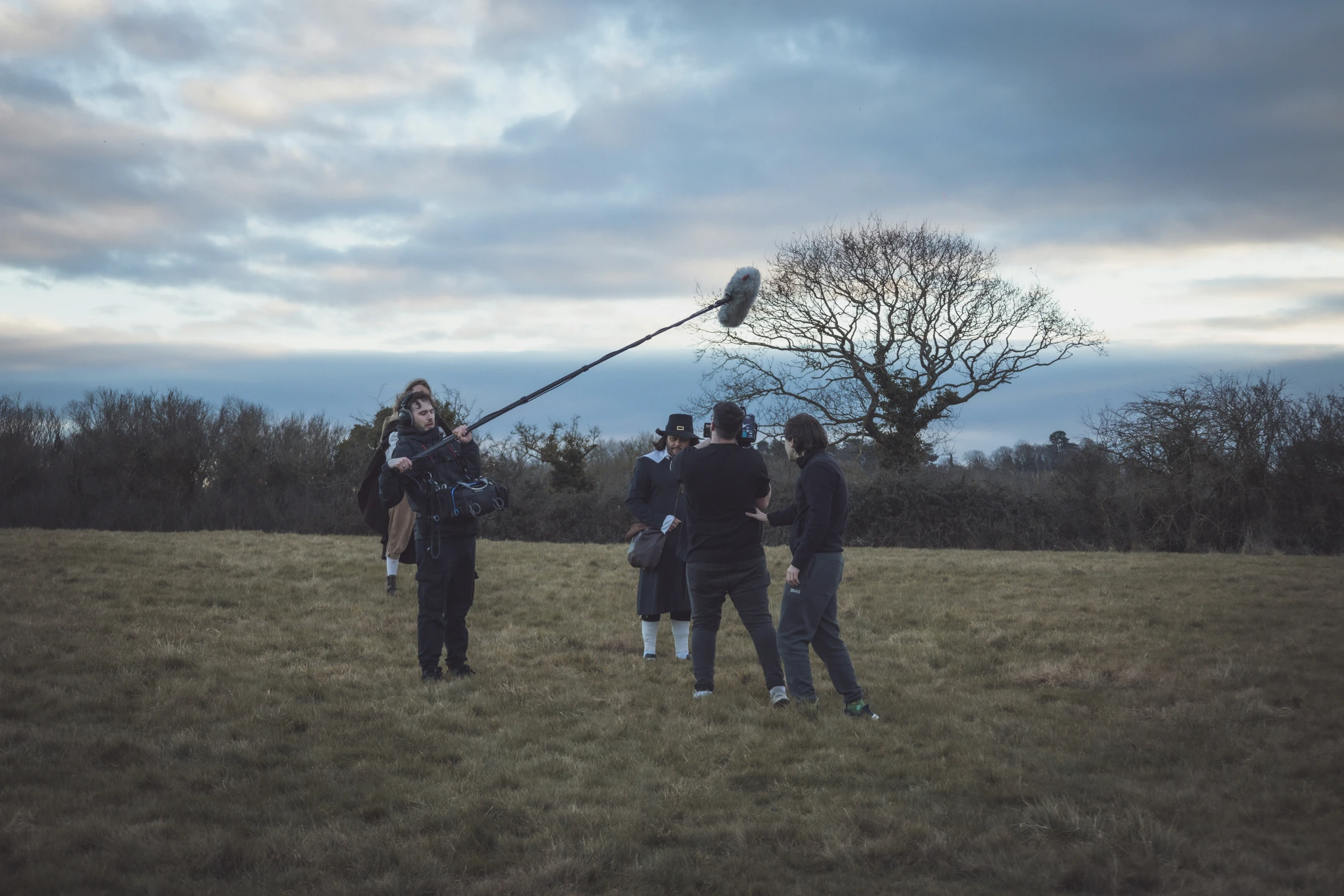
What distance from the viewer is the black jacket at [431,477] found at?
6832 millimetres

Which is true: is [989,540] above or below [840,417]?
below

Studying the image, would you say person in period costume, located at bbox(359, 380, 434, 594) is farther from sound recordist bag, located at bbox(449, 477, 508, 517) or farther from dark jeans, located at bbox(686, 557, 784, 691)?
dark jeans, located at bbox(686, 557, 784, 691)

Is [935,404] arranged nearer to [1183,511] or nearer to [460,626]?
[1183,511]

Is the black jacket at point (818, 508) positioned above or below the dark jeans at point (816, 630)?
above

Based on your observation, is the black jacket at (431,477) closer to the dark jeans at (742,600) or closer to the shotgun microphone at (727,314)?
the shotgun microphone at (727,314)

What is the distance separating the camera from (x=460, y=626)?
23.9 ft

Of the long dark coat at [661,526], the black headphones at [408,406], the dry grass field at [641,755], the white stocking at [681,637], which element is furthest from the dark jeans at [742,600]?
the black headphones at [408,406]

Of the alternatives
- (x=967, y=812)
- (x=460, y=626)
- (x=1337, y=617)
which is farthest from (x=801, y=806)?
(x=1337, y=617)

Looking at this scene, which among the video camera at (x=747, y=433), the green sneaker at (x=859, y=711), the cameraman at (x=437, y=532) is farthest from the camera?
the cameraman at (x=437, y=532)

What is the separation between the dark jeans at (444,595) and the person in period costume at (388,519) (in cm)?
222

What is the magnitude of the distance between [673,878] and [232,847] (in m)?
1.83

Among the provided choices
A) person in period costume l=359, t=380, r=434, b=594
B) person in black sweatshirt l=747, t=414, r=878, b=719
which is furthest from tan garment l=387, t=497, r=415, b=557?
person in black sweatshirt l=747, t=414, r=878, b=719

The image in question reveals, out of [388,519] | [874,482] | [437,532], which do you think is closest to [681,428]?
[437,532]

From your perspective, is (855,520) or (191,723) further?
(855,520)
